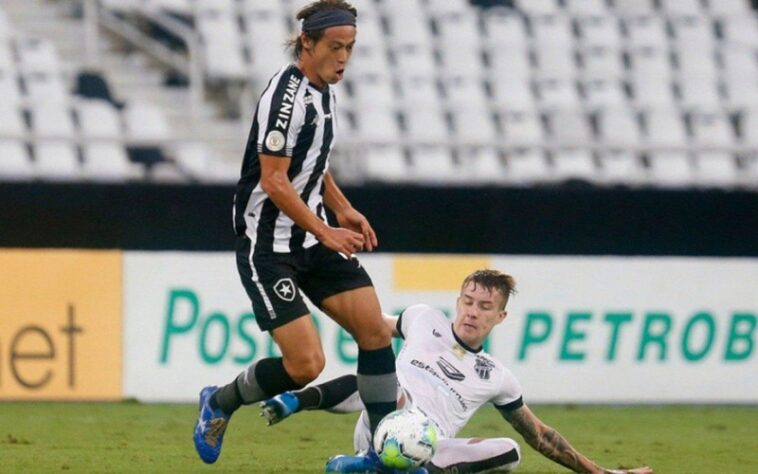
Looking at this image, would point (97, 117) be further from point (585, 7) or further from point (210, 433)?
point (210, 433)

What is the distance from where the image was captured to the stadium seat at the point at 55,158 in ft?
43.1

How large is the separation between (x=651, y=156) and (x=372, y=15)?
3092 mm

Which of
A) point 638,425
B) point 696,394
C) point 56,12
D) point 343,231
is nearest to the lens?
point 343,231

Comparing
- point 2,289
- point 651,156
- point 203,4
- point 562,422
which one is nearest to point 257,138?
point 562,422

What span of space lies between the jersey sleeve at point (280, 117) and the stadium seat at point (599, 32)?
10.5m

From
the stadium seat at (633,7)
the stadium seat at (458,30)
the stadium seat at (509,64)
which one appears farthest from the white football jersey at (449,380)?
the stadium seat at (633,7)

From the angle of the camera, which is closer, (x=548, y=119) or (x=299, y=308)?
(x=299, y=308)

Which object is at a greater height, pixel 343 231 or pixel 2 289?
pixel 343 231

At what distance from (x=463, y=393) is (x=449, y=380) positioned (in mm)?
82

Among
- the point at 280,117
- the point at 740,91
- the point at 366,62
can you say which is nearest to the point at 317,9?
the point at 280,117

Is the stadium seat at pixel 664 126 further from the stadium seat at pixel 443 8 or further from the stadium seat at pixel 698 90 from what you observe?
the stadium seat at pixel 443 8

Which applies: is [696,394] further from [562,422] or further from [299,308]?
[299,308]

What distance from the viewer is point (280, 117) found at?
623cm

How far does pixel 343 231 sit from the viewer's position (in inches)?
245
